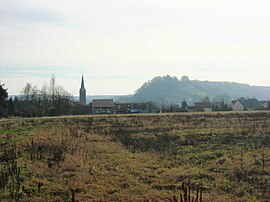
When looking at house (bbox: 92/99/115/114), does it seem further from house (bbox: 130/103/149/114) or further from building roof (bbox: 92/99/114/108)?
house (bbox: 130/103/149/114)

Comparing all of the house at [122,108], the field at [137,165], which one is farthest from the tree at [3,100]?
the house at [122,108]

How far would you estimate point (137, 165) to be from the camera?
728 inches

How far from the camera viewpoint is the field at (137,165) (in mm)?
13367

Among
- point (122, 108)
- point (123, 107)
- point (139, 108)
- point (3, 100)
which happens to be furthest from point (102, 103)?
point (3, 100)

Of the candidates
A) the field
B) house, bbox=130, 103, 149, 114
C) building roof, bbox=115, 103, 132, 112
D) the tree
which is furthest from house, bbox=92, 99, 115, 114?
the field

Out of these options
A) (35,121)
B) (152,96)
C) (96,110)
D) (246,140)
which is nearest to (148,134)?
(246,140)

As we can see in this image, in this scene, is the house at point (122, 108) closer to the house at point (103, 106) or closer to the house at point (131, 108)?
the house at point (131, 108)

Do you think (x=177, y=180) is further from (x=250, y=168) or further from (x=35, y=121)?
(x=35, y=121)

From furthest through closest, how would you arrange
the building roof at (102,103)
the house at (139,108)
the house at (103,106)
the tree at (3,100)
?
the house at (139,108) → the building roof at (102,103) → the house at (103,106) → the tree at (3,100)

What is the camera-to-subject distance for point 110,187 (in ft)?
46.2

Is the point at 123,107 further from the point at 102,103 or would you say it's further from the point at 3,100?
the point at 3,100

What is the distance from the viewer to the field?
13367 millimetres

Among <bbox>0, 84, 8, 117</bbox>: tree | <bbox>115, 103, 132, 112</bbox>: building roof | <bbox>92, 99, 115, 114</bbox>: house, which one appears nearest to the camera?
<bbox>0, 84, 8, 117</bbox>: tree

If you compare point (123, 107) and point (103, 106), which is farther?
point (123, 107)
